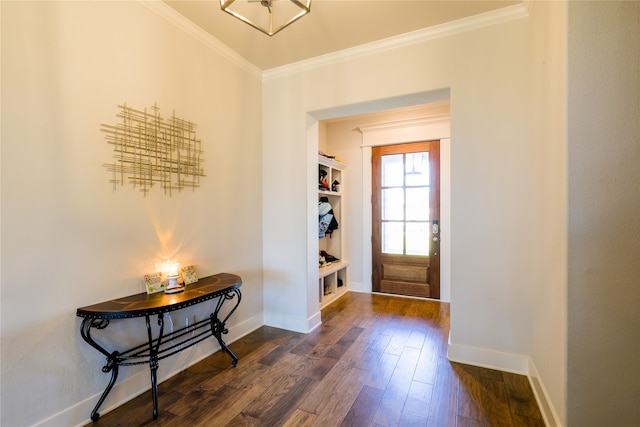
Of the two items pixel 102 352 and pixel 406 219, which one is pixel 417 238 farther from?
pixel 102 352

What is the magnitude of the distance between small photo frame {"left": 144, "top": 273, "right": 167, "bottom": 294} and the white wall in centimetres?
7

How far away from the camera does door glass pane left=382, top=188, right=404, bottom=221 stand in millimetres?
4219

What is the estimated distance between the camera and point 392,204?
14.0ft

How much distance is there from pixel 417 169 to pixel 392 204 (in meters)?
0.60

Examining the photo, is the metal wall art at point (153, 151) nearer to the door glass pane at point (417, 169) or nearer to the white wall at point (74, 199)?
the white wall at point (74, 199)

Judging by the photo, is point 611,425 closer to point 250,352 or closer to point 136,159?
point 250,352

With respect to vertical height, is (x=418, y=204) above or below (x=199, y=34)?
below

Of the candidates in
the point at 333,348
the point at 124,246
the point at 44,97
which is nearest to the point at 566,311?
the point at 333,348

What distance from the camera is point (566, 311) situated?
1.39m

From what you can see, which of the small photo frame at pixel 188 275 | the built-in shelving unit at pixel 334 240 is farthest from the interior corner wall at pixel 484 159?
the small photo frame at pixel 188 275

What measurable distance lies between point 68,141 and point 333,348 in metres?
2.47

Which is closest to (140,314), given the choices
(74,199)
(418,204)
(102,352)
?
(102,352)

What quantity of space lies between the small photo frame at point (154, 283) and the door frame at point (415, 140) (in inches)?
117

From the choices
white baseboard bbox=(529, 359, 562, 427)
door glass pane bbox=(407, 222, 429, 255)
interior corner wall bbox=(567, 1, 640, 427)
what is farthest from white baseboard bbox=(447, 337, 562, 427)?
door glass pane bbox=(407, 222, 429, 255)
